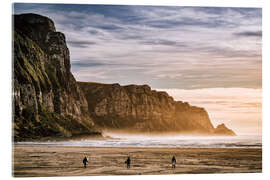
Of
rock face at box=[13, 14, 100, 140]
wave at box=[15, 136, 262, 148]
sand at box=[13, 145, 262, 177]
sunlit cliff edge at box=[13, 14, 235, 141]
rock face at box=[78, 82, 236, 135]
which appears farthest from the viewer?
wave at box=[15, 136, 262, 148]

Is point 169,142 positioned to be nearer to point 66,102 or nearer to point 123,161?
point 123,161

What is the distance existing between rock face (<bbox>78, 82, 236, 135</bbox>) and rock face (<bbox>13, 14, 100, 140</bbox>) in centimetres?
Answer: 79

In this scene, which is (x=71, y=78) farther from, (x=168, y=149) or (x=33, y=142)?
(x=168, y=149)

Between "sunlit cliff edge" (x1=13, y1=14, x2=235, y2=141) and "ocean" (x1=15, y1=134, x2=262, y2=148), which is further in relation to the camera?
"ocean" (x1=15, y1=134, x2=262, y2=148)

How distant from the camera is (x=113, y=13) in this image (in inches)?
898

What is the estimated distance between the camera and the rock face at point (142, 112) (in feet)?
81.7

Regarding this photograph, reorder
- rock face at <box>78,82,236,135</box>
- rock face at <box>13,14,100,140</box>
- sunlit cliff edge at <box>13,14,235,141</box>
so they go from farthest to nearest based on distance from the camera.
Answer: rock face at <box>78,82,236,135</box>
sunlit cliff edge at <box>13,14,235,141</box>
rock face at <box>13,14,100,140</box>

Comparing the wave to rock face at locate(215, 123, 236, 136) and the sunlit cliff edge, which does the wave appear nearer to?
rock face at locate(215, 123, 236, 136)

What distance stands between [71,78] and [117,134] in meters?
4.38

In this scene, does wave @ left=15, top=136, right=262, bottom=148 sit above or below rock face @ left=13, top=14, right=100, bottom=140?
below

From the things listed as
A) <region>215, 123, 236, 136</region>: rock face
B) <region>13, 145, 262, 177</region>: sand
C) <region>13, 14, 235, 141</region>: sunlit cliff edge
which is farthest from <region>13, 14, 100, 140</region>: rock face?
<region>215, 123, 236, 136</region>: rock face

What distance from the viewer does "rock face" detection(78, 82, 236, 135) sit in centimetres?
2491

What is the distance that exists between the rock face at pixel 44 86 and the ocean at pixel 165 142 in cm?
74

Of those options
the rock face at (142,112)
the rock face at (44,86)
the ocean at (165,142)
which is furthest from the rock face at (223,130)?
the rock face at (44,86)
